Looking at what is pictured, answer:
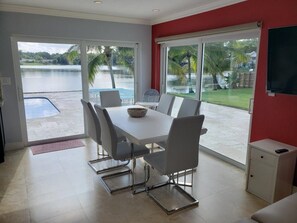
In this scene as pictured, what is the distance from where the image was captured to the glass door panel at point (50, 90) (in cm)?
407

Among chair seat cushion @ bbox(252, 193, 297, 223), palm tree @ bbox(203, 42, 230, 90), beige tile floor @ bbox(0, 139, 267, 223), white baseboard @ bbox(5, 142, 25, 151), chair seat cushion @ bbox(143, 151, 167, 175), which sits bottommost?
beige tile floor @ bbox(0, 139, 267, 223)

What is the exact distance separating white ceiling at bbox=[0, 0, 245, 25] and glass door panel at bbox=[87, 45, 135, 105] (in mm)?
642

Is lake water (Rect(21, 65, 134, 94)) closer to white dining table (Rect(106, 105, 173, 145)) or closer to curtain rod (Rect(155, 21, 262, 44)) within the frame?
white dining table (Rect(106, 105, 173, 145))

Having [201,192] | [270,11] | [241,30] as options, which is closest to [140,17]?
[241,30]

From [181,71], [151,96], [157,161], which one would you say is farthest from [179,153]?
[151,96]

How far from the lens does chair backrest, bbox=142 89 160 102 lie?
4898mm

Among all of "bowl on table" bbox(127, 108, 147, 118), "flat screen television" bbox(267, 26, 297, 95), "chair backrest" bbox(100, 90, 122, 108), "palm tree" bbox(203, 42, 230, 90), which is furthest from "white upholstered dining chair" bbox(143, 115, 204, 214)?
"chair backrest" bbox(100, 90, 122, 108)

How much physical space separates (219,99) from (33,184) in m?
2.95

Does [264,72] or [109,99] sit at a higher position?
[264,72]

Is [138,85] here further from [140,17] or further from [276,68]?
[276,68]

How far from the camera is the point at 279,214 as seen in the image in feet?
5.23

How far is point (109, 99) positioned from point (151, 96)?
105 cm

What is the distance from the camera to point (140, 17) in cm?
462

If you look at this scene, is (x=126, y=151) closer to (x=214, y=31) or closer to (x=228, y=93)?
(x=228, y=93)
